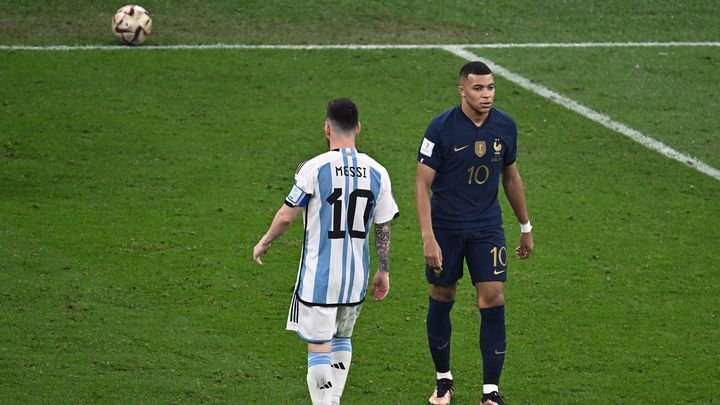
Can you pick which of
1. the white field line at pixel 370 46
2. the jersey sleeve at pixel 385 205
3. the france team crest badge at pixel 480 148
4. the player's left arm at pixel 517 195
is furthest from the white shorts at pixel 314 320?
the white field line at pixel 370 46

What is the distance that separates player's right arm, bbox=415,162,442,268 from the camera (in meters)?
8.05

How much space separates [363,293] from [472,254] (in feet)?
2.92

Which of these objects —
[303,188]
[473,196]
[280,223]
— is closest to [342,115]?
[303,188]

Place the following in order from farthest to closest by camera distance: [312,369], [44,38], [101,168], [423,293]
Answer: [44,38], [101,168], [423,293], [312,369]

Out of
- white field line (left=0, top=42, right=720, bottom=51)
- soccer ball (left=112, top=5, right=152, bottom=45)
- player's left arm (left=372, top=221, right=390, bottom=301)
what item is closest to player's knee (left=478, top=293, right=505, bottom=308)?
player's left arm (left=372, top=221, right=390, bottom=301)

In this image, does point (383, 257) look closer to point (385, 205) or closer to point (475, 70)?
point (385, 205)

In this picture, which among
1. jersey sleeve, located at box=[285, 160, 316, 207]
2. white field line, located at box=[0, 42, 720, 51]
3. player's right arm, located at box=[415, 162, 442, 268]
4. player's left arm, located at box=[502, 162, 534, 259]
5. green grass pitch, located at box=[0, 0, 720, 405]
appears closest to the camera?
jersey sleeve, located at box=[285, 160, 316, 207]

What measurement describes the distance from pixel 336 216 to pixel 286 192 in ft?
17.5

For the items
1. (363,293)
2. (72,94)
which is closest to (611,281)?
(363,293)

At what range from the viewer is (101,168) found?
13.4 m

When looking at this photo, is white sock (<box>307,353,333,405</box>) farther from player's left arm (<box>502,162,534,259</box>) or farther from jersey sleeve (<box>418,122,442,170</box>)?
player's left arm (<box>502,162,534,259</box>)

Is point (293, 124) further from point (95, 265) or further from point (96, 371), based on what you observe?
point (96, 371)

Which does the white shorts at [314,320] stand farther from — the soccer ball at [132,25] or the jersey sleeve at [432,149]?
the soccer ball at [132,25]

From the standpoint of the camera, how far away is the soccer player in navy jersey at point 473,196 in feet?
26.9
